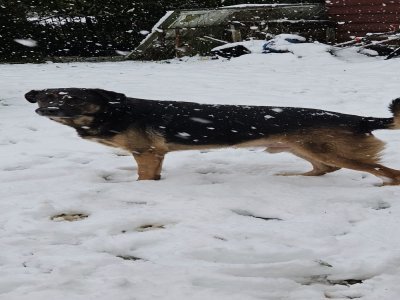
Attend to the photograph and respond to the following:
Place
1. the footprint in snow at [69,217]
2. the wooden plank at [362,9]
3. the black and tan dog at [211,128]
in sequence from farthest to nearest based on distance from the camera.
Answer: the wooden plank at [362,9], the black and tan dog at [211,128], the footprint in snow at [69,217]

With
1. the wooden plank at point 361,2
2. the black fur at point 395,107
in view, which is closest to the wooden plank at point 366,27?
the wooden plank at point 361,2

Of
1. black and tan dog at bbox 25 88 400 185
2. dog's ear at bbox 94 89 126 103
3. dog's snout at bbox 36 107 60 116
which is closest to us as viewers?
dog's snout at bbox 36 107 60 116

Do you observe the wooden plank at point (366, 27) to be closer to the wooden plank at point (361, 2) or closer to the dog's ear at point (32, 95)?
the wooden plank at point (361, 2)

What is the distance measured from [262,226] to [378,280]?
2.70 ft

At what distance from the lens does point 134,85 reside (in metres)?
9.88

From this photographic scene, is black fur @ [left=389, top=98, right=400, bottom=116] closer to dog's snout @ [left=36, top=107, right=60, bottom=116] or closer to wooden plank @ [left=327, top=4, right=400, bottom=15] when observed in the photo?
dog's snout @ [left=36, top=107, right=60, bottom=116]

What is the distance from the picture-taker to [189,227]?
3.00 meters

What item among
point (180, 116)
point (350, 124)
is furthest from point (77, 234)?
point (350, 124)

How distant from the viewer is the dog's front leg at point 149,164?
13.6 ft

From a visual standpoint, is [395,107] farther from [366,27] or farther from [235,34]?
[366,27]

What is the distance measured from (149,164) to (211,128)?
0.59 metres

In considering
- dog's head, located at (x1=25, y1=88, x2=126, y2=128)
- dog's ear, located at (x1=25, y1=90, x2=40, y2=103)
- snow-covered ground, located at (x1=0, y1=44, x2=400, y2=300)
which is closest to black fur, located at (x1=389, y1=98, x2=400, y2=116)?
snow-covered ground, located at (x1=0, y1=44, x2=400, y2=300)

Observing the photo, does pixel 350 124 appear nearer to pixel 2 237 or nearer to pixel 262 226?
pixel 262 226

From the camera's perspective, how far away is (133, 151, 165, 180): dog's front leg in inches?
163
